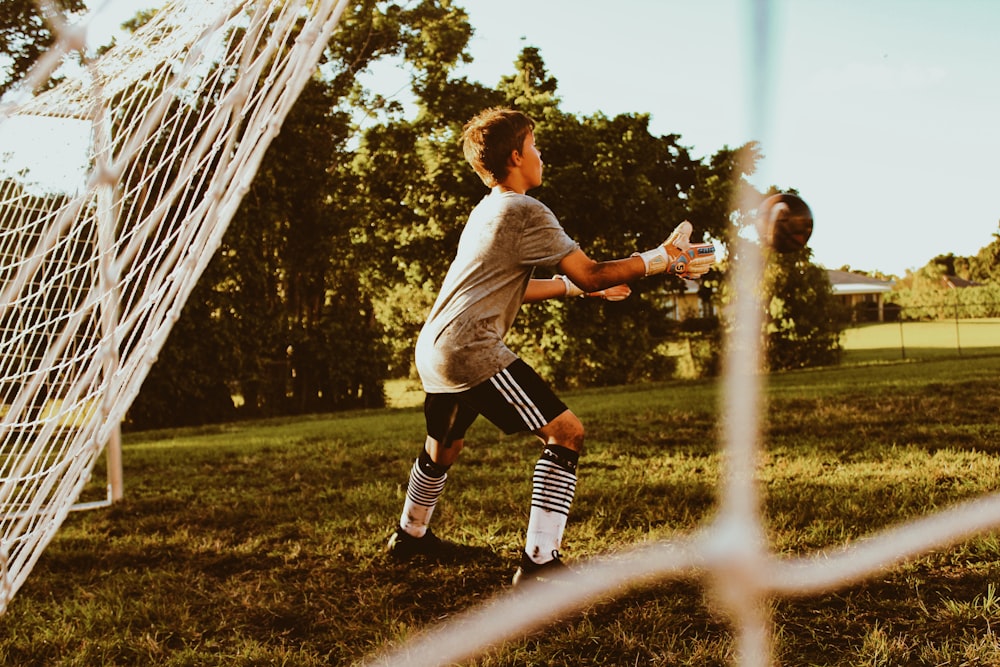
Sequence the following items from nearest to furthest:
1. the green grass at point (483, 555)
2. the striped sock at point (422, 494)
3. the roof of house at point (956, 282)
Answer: the green grass at point (483, 555) → the striped sock at point (422, 494) → the roof of house at point (956, 282)

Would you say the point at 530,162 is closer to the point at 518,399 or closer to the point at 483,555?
the point at 518,399

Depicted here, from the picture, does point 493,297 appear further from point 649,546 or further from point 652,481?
point 652,481

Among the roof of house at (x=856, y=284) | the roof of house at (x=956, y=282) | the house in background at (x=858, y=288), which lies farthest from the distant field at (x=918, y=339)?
the roof of house at (x=956, y=282)

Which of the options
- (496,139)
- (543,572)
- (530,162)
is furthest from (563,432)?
(496,139)

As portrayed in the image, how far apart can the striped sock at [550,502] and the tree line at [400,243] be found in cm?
1297

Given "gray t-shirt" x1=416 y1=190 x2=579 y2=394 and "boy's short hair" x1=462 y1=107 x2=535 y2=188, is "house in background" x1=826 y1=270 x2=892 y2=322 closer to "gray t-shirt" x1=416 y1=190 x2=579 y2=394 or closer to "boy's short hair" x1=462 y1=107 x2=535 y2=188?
"boy's short hair" x1=462 y1=107 x2=535 y2=188

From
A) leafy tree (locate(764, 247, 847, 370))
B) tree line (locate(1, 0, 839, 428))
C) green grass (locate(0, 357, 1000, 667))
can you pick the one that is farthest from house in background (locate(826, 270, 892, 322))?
green grass (locate(0, 357, 1000, 667))

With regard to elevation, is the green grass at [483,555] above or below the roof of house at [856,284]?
below

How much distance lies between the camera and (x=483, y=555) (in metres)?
3.62

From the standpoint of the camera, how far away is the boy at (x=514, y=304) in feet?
10.1

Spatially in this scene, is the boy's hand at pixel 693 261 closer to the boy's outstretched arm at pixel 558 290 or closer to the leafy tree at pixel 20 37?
the boy's outstretched arm at pixel 558 290

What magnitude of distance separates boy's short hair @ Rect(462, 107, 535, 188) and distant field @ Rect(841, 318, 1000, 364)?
21.8 metres

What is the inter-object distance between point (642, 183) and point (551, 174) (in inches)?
98.8

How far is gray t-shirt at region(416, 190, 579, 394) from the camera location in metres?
3.11
